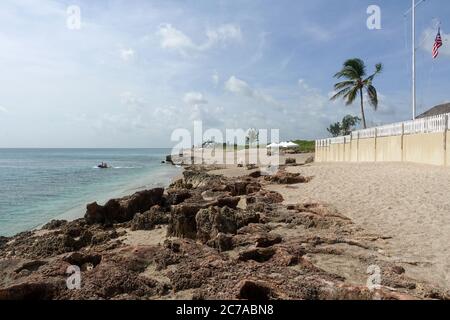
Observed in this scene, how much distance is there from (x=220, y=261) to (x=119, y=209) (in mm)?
6800

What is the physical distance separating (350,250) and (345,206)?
4280 mm

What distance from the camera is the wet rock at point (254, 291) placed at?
4520mm

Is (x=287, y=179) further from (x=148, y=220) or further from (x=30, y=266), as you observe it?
(x=30, y=266)

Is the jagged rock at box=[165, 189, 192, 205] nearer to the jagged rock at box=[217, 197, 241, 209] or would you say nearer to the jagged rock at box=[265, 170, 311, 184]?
the jagged rock at box=[217, 197, 241, 209]

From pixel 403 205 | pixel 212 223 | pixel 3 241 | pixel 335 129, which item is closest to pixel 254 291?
pixel 212 223

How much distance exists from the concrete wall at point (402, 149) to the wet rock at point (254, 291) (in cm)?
1320

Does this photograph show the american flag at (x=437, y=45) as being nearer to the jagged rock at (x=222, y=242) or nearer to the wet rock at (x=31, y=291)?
the jagged rock at (x=222, y=242)

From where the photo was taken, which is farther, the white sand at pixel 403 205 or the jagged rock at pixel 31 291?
the white sand at pixel 403 205

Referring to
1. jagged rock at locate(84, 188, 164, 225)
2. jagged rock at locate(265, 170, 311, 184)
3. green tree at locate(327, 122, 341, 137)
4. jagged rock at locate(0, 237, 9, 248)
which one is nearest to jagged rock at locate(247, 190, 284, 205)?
jagged rock at locate(84, 188, 164, 225)

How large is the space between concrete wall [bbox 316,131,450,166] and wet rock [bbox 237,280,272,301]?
13.2 meters

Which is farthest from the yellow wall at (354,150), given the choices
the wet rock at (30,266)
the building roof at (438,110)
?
the wet rock at (30,266)

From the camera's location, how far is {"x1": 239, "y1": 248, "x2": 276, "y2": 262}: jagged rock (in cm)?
604

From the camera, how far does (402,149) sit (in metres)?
19.5
